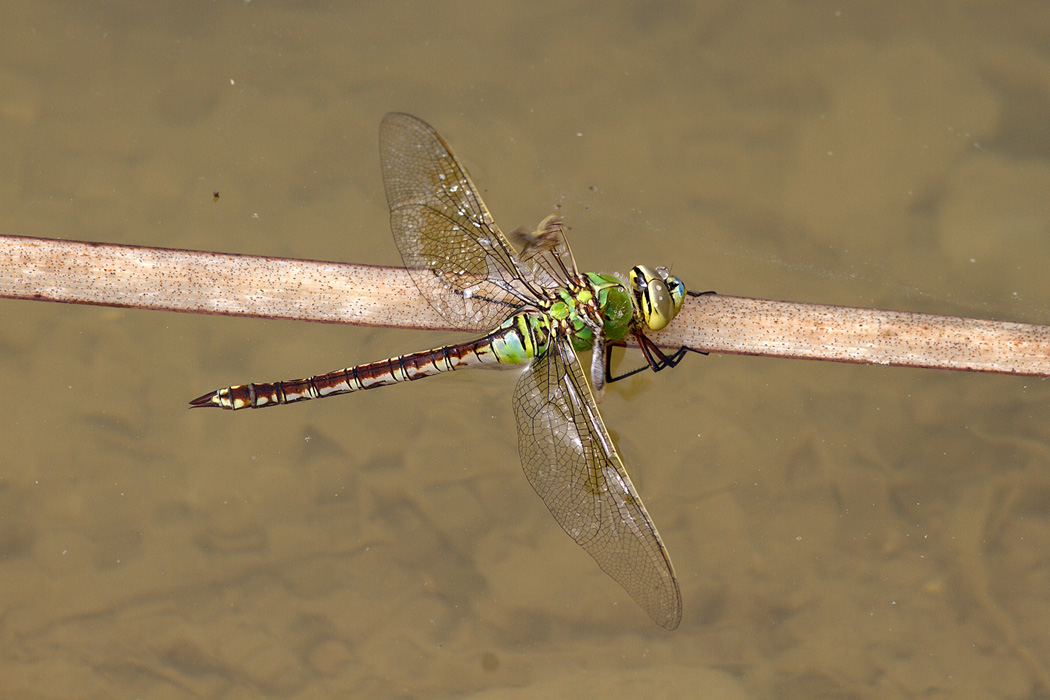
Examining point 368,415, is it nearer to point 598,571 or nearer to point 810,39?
point 598,571

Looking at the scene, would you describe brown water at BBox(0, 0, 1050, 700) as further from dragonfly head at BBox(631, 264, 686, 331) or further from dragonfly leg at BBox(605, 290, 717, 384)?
dragonfly head at BBox(631, 264, 686, 331)

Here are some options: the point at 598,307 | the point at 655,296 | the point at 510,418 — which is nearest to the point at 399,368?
the point at 510,418

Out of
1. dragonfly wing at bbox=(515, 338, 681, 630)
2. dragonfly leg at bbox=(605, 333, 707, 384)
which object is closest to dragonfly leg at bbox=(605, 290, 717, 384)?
dragonfly leg at bbox=(605, 333, 707, 384)

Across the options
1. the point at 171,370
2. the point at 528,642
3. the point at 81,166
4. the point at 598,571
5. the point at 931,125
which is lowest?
the point at 528,642

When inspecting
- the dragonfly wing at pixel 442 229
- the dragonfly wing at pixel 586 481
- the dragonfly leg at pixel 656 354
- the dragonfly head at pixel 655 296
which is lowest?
the dragonfly wing at pixel 586 481

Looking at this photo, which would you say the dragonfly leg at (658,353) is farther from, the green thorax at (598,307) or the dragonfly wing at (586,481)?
the dragonfly wing at (586,481)

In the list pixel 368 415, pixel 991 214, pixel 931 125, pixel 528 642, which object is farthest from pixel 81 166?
pixel 991 214

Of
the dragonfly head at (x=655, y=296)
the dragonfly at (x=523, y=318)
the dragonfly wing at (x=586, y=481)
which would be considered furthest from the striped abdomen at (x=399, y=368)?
the dragonfly head at (x=655, y=296)
